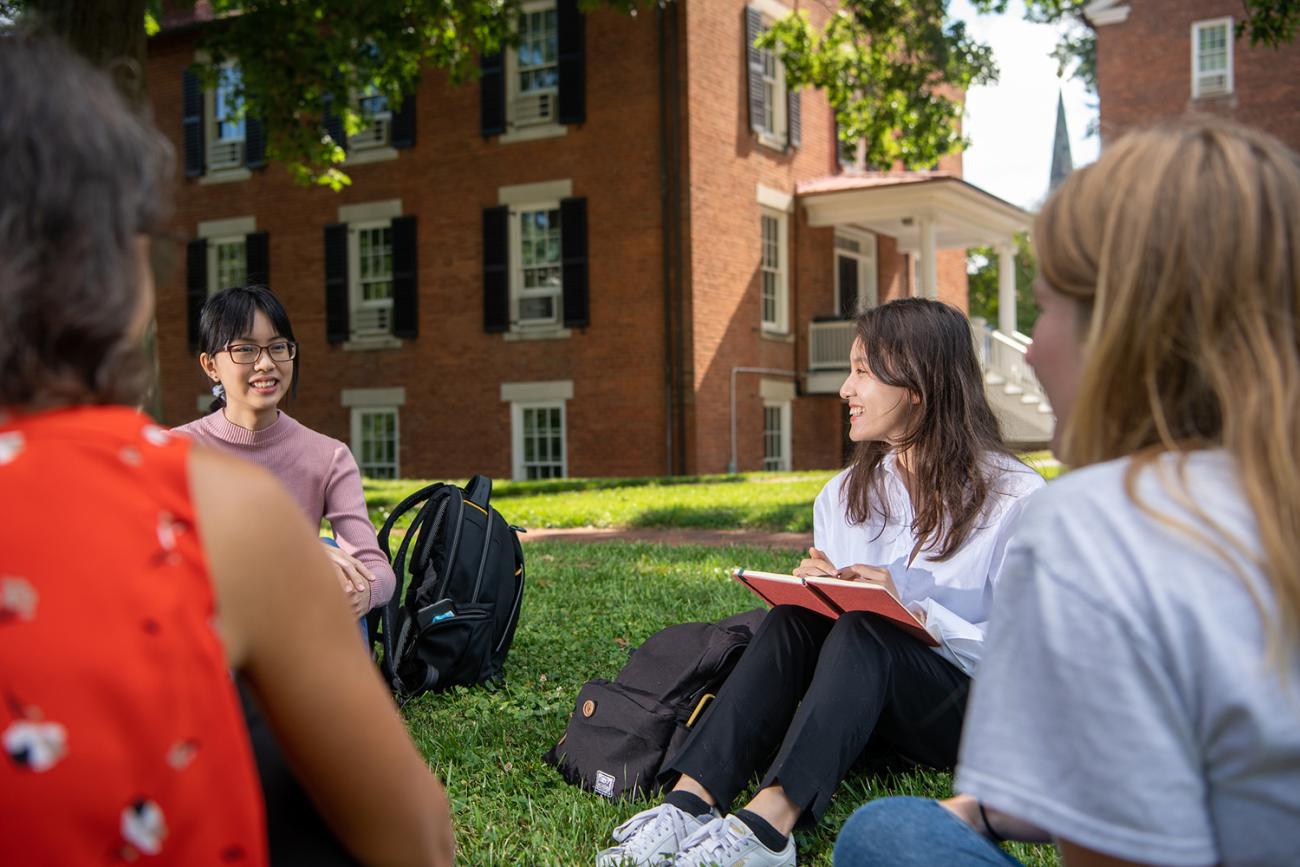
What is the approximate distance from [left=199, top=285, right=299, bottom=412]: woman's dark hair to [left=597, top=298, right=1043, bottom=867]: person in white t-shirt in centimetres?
185

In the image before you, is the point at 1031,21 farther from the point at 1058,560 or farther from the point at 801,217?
the point at 1058,560

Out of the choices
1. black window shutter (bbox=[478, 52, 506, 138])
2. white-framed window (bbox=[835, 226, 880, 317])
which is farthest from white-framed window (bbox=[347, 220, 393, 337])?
white-framed window (bbox=[835, 226, 880, 317])

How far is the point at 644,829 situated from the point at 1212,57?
24.5 meters

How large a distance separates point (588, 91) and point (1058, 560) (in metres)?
17.1

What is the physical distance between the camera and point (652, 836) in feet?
9.24

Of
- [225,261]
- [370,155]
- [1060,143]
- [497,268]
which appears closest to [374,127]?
[370,155]

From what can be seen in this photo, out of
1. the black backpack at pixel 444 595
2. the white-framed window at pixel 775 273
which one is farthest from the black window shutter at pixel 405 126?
the black backpack at pixel 444 595

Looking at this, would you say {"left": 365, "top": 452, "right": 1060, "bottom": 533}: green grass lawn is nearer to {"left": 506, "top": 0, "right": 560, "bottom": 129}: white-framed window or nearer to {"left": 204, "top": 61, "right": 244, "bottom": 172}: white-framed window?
{"left": 506, "top": 0, "right": 560, "bottom": 129}: white-framed window

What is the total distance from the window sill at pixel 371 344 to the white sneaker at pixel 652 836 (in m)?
16.7

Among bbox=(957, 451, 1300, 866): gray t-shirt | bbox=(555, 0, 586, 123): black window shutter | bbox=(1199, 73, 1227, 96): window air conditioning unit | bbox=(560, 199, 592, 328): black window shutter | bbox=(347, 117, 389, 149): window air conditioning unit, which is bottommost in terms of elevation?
bbox=(957, 451, 1300, 866): gray t-shirt

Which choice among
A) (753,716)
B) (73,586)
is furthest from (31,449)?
(753,716)

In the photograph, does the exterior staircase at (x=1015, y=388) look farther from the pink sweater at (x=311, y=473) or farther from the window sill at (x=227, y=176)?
the pink sweater at (x=311, y=473)

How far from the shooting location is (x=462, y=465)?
1852cm

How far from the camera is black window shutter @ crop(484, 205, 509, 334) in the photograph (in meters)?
18.0
